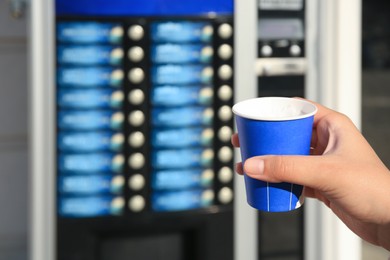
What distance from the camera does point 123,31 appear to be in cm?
124

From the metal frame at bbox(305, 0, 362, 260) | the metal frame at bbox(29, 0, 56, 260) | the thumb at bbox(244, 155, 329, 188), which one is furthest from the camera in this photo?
the metal frame at bbox(305, 0, 362, 260)

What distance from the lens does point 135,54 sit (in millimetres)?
1252

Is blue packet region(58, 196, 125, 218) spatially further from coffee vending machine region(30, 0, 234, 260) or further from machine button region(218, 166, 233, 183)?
machine button region(218, 166, 233, 183)

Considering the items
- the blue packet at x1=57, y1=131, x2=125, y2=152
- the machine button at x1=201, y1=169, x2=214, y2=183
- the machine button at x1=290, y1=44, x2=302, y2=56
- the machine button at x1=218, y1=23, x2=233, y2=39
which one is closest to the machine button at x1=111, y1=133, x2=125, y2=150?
the blue packet at x1=57, y1=131, x2=125, y2=152

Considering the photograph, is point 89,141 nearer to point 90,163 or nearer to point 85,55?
point 90,163

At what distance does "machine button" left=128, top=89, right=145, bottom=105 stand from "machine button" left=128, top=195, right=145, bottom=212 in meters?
0.21

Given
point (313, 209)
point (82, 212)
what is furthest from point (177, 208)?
point (313, 209)

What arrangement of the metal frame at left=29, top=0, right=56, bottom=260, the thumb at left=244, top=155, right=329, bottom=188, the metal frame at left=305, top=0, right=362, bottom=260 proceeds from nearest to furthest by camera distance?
the thumb at left=244, top=155, right=329, bottom=188 → the metal frame at left=29, top=0, right=56, bottom=260 → the metal frame at left=305, top=0, right=362, bottom=260

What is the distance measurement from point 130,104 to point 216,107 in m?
0.20

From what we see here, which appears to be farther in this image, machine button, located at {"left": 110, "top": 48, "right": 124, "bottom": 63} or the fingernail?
machine button, located at {"left": 110, "top": 48, "right": 124, "bottom": 63}

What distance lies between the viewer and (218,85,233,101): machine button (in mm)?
1292

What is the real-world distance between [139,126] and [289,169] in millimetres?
622

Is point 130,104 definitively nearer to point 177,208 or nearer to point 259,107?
point 177,208

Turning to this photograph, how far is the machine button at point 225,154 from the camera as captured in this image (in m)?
1.30
